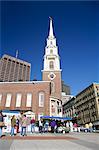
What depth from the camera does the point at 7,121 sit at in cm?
2425

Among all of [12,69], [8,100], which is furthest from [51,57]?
[12,69]

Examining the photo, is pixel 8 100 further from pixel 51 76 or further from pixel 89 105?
pixel 89 105

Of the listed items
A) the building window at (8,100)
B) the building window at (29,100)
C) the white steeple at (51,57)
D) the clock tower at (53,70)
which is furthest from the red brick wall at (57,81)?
the building window at (8,100)

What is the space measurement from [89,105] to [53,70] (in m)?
24.5

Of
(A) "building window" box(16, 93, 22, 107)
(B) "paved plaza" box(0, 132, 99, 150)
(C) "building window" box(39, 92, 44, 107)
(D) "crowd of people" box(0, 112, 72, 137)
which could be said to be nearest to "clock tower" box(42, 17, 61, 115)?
(C) "building window" box(39, 92, 44, 107)

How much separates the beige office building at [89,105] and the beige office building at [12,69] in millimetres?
70222

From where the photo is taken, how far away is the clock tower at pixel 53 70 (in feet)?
159

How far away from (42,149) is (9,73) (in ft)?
469

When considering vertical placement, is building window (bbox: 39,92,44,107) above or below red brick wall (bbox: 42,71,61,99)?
below

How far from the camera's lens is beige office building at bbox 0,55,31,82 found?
14375 centimetres

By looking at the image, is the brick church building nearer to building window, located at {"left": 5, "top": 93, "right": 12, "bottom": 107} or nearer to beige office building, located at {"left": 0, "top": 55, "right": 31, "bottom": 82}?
building window, located at {"left": 5, "top": 93, "right": 12, "bottom": 107}

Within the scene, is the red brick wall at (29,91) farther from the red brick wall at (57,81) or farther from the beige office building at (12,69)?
the beige office building at (12,69)

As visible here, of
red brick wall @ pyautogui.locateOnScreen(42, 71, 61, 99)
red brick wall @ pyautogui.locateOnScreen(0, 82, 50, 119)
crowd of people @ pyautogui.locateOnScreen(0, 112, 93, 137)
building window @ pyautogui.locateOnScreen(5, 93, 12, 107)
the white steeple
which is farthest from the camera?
the white steeple

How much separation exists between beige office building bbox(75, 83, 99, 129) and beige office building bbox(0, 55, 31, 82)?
70222mm
